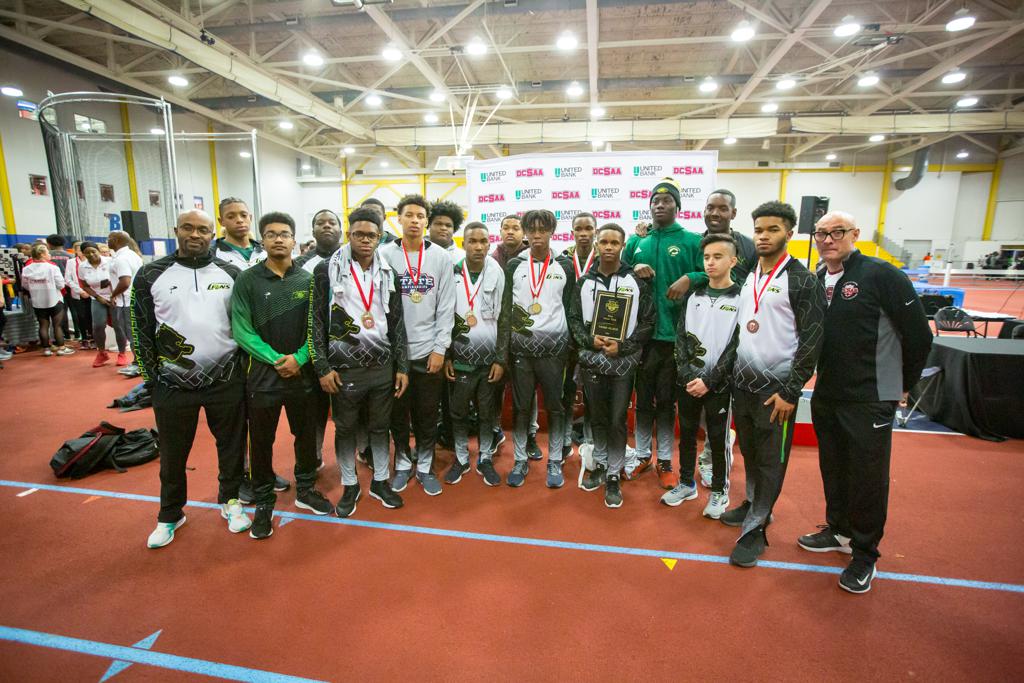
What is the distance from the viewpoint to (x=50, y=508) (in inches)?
136

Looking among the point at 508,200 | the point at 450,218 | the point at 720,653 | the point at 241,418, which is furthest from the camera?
the point at 508,200

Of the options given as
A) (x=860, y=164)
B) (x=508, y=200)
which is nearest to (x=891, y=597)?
(x=508, y=200)

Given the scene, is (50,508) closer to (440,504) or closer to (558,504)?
(440,504)

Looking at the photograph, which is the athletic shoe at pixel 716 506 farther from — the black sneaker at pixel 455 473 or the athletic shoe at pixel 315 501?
the athletic shoe at pixel 315 501

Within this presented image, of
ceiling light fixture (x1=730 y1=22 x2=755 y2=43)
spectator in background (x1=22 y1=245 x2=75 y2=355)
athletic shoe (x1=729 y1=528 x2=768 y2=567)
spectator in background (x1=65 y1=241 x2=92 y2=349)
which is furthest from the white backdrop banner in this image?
spectator in background (x1=22 y1=245 x2=75 y2=355)

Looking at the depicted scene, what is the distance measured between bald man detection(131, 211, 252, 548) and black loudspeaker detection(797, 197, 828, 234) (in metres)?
6.45

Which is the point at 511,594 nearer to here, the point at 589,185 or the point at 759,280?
the point at 759,280

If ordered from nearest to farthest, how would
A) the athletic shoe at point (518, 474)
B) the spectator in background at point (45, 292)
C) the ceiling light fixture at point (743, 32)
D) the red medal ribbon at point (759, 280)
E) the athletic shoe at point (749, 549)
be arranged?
the red medal ribbon at point (759, 280), the athletic shoe at point (749, 549), the athletic shoe at point (518, 474), the spectator in background at point (45, 292), the ceiling light fixture at point (743, 32)

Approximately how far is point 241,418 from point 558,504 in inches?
91.2

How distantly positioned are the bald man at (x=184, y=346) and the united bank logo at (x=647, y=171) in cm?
469

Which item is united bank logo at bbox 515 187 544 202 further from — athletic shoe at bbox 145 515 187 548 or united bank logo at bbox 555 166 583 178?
athletic shoe at bbox 145 515 187 548

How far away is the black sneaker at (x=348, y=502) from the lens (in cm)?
333

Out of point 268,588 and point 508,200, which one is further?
point 508,200

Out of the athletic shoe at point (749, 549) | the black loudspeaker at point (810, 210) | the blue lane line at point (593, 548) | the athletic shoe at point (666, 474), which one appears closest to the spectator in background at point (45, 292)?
the blue lane line at point (593, 548)
